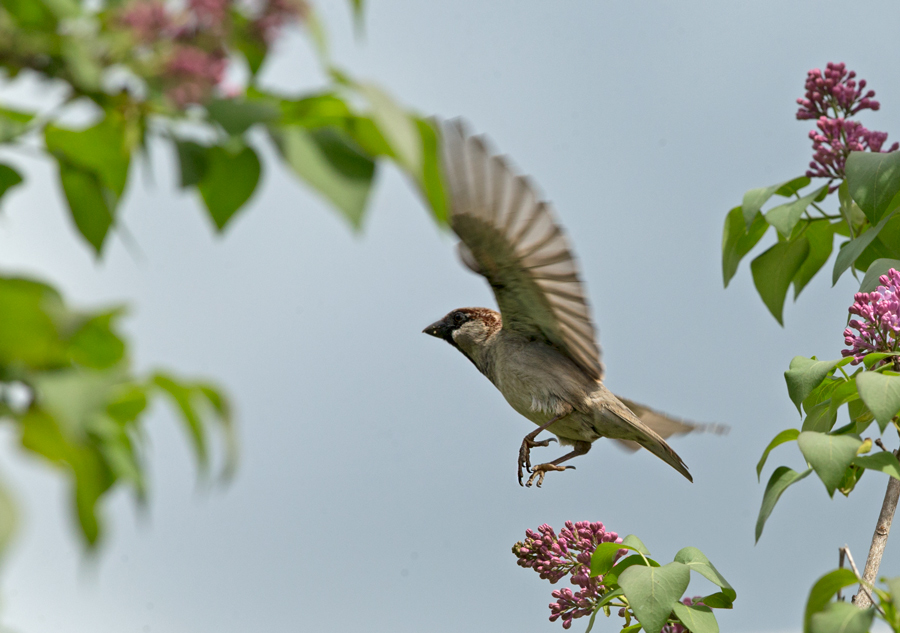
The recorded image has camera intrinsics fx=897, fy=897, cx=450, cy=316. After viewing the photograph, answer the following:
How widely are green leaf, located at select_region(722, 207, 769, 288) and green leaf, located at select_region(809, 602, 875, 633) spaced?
4.30 feet

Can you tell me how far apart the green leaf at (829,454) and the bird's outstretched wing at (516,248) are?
98cm

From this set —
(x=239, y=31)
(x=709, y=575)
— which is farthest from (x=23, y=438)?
(x=709, y=575)

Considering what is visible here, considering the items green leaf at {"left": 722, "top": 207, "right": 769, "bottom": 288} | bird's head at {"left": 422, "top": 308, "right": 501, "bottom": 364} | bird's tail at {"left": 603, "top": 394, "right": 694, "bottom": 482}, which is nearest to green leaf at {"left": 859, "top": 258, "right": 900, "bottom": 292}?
green leaf at {"left": 722, "top": 207, "right": 769, "bottom": 288}

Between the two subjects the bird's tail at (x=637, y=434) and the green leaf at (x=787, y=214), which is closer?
the green leaf at (x=787, y=214)

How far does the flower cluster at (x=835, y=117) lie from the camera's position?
2.70m

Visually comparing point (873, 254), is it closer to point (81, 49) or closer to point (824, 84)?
point (824, 84)

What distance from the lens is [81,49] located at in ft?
2.98

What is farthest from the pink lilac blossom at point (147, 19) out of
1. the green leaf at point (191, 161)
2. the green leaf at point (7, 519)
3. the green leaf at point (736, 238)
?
the green leaf at point (736, 238)

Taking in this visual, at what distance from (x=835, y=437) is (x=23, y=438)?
4.88ft

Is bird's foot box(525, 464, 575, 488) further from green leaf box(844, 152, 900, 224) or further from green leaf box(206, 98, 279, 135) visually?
green leaf box(206, 98, 279, 135)

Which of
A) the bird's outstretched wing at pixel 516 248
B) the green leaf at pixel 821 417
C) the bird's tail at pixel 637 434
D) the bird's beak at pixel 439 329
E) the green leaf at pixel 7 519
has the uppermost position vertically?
the bird's outstretched wing at pixel 516 248

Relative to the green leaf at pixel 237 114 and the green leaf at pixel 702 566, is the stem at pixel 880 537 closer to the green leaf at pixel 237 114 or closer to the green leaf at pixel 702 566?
the green leaf at pixel 702 566

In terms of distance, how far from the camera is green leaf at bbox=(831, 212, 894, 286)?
2.24m

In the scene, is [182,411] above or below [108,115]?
below
